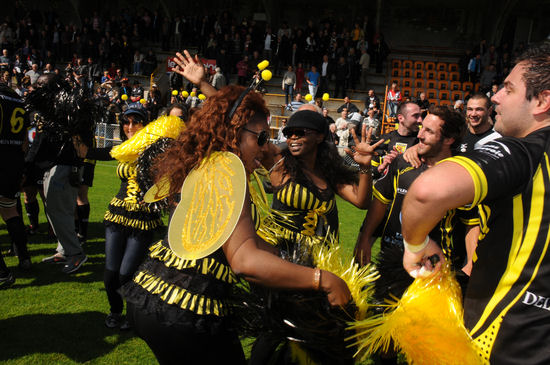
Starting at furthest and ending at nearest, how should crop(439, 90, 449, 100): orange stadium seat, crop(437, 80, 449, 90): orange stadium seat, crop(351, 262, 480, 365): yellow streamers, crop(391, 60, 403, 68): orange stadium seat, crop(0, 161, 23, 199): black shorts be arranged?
crop(391, 60, 403, 68): orange stadium seat < crop(437, 80, 449, 90): orange stadium seat < crop(439, 90, 449, 100): orange stadium seat < crop(0, 161, 23, 199): black shorts < crop(351, 262, 480, 365): yellow streamers

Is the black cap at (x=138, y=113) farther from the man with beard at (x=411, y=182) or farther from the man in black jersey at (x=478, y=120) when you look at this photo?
the man in black jersey at (x=478, y=120)

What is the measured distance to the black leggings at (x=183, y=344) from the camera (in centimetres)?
191

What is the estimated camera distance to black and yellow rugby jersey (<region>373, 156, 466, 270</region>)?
3072mm

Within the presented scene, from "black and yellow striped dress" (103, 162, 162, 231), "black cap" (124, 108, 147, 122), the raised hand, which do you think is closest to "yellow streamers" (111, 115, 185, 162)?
"black and yellow striped dress" (103, 162, 162, 231)

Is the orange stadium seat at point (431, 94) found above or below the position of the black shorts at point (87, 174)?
above

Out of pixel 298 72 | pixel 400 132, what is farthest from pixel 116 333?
pixel 298 72

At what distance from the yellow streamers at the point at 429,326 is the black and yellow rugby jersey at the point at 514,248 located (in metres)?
0.07

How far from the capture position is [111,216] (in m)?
3.67

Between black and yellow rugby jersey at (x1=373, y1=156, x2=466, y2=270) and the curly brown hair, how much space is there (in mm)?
1742

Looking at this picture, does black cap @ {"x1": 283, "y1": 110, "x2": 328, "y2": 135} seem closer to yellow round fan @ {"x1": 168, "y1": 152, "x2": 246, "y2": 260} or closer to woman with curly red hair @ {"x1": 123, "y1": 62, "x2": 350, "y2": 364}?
woman with curly red hair @ {"x1": 123, "y1": 62, "x2": 350, "y2": 364}

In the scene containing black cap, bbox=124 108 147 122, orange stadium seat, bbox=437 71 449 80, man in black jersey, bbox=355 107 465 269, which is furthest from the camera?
orange stadium seat, bbox=437 71 449 80

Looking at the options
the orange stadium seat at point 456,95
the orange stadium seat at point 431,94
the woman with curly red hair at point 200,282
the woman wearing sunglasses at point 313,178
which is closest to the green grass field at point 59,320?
the woman wearing sunglasses at point 313,178

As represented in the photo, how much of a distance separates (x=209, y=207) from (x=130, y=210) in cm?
221

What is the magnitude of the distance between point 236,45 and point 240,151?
19741 millimetres
